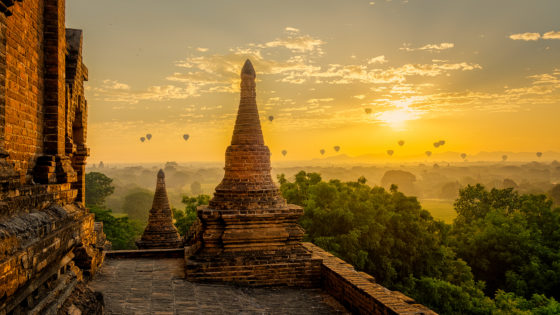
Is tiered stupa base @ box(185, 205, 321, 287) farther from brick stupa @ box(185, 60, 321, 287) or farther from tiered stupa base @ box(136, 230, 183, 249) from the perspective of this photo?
tiered stupa base @ box(136, 230, 183, 249)

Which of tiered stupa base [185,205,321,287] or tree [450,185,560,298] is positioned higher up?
tiered stupa base [185,205,321,287]

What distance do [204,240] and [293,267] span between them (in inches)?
81.6

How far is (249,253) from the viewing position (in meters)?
9.17

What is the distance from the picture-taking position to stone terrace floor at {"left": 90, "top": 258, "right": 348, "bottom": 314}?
704 centimetres

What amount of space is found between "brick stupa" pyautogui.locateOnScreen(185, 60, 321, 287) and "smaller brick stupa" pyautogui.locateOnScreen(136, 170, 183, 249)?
5.48 metres

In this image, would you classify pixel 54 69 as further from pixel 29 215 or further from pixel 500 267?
pixel 500 267

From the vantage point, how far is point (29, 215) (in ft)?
14.0

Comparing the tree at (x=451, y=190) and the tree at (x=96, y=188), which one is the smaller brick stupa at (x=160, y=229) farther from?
the tree at (x=451, y=190)

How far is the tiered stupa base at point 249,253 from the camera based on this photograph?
8.92m

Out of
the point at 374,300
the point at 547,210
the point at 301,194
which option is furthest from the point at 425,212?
the point at 374,300

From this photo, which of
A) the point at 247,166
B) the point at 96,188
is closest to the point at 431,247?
the point at 247,166

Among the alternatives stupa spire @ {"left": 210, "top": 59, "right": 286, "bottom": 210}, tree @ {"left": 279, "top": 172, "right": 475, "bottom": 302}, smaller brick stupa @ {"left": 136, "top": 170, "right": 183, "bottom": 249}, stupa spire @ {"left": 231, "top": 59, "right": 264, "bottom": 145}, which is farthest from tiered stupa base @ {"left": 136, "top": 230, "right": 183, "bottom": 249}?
tree @ {"left": 279, "top": 172, "right": 475, "bottom": 302}

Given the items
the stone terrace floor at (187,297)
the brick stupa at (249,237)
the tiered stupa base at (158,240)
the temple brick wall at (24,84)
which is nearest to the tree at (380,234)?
the tiered stupa base at (158,240)

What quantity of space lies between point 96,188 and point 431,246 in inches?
1341
